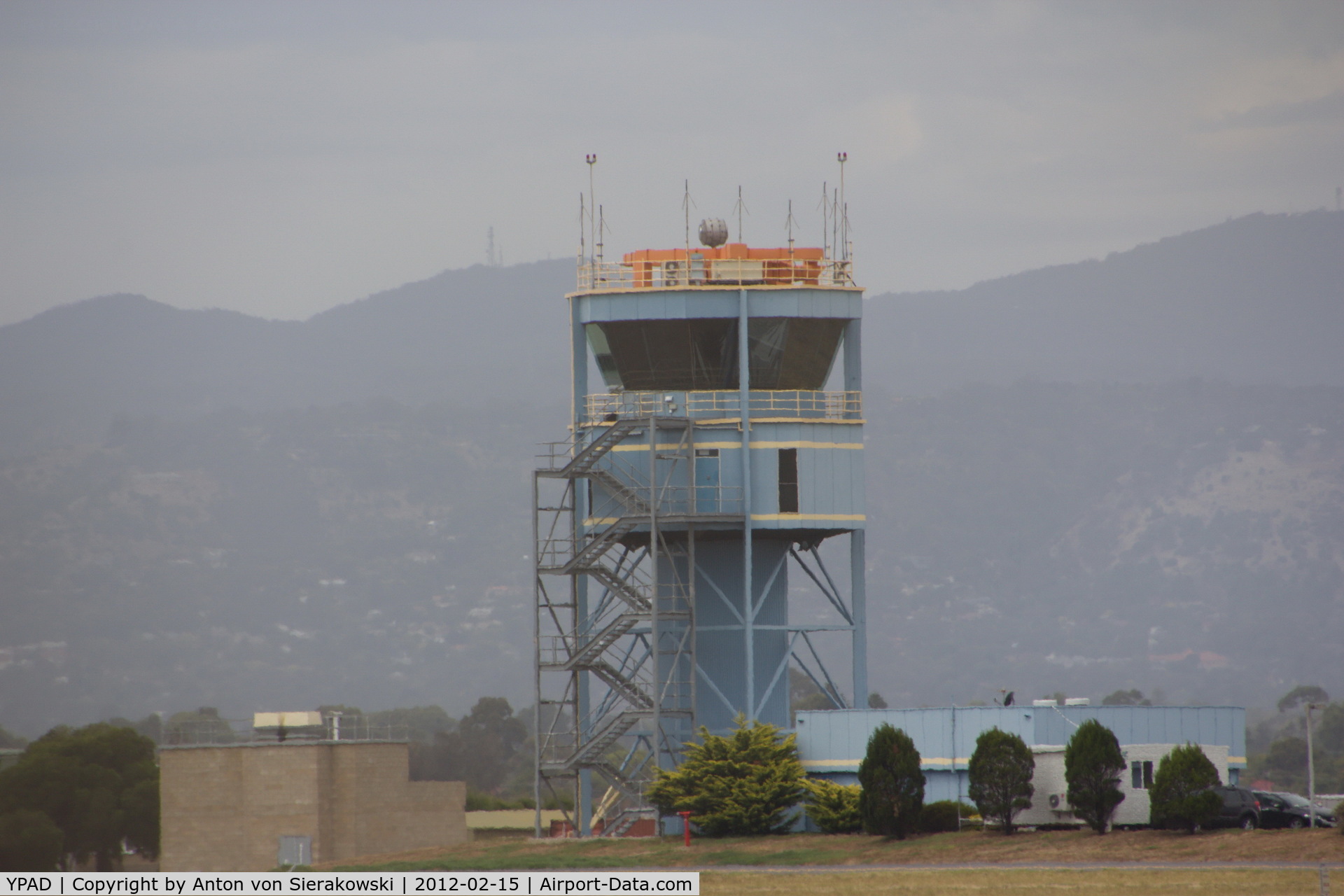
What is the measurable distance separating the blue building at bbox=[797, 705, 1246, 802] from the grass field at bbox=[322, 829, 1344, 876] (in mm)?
3376

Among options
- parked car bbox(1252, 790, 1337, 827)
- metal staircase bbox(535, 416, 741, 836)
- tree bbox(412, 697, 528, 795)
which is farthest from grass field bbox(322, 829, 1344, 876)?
tree bbox(412, 697, 528, 795)

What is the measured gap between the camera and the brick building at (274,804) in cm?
6944

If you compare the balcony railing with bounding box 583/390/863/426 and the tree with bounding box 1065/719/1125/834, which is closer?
the tree with bounding box 1065/719/1125/834

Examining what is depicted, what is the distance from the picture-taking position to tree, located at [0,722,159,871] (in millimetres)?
88000

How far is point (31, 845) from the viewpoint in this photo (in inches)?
3435

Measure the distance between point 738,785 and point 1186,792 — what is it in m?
13.9

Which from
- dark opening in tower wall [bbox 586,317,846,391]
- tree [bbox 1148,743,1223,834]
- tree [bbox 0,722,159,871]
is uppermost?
dark opening in tower wall [bbox 586,317,846,391]

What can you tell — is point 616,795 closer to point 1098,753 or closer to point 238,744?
point 238,744

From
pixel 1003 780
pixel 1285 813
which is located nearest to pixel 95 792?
pixel 1003 780

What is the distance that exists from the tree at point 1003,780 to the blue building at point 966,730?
2126mm

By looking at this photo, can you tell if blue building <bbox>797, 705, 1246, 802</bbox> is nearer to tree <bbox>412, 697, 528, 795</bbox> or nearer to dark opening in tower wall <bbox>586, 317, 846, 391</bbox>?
dark opening in tower wall <bbox>586, 317, 846, 391</bbox>

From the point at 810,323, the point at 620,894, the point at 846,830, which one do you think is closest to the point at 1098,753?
the point at 846,830

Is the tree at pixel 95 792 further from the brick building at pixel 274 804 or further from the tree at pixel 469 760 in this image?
the tree at pixel 469 760

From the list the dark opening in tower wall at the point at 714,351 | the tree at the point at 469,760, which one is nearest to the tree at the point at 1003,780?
the dark opening in tower wall at the point at 714,351
